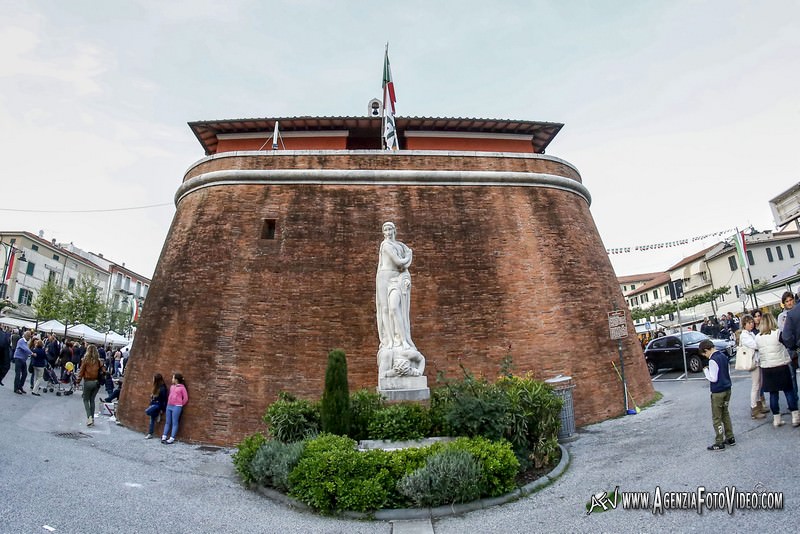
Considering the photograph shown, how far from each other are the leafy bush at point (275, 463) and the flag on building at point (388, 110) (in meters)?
10.3

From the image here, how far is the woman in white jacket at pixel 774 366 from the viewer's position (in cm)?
655

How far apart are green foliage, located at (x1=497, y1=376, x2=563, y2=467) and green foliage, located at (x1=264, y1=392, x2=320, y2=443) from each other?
3207 millimetres

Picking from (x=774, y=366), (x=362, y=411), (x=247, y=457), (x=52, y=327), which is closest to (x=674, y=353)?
Answer: (x=774, y=366)

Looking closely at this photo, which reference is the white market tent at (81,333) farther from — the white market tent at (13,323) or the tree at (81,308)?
the tree at (81,308)

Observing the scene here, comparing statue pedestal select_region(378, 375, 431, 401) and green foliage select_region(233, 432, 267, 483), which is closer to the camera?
green foliage select_region(233, 432, 267, 483)

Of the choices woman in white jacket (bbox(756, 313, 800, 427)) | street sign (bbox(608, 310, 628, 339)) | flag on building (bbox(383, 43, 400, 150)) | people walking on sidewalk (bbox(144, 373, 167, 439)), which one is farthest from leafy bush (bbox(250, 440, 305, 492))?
flag on building (bbox(383, 43, 400, 150))

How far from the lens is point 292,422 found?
7.24 metres

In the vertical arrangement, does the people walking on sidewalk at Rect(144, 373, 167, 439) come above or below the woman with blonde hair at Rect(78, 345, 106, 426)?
below

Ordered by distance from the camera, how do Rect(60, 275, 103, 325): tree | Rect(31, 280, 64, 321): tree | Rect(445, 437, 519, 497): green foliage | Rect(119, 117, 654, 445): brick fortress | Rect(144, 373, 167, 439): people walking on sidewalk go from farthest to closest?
1. Rect(60, 275, 103, 325): tree
2. Rect(31, 280, 64, 321): tree
3. Rect(119, 117, 654, 445): brick fortress
4. Rect(144, 373, 167, 439): people walking on sidewalk
5. Rect(445, 437, 519, 497): green foliage

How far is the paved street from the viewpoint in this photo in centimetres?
454

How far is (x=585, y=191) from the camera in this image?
49.6 feet

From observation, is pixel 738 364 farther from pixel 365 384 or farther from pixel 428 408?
pixel 365 384

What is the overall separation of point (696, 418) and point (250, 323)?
10.1 metres

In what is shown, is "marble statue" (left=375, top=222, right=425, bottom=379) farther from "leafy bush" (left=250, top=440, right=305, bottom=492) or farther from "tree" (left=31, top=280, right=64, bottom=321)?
"tree" (left=31, top=280, right=64, bottom=321)
